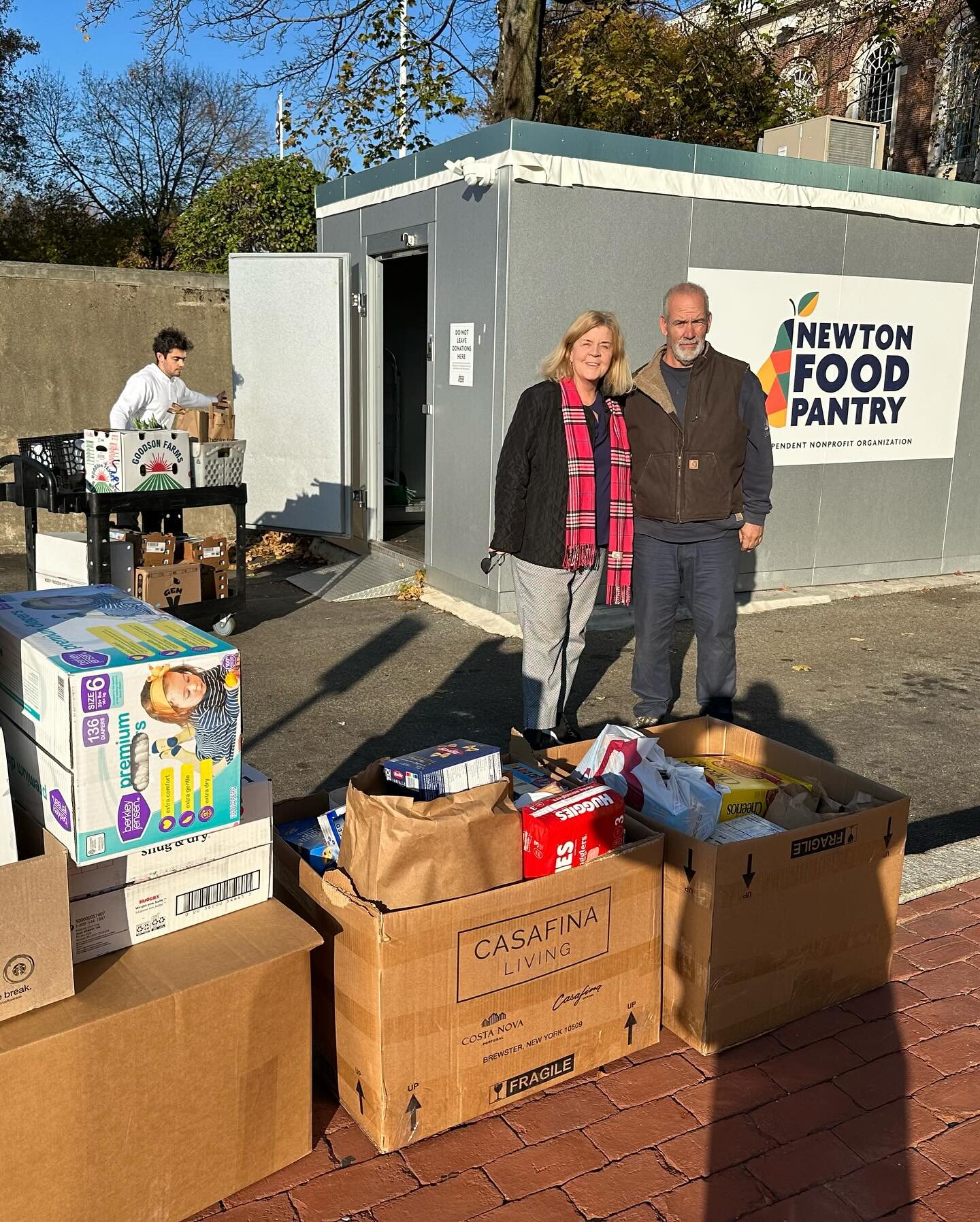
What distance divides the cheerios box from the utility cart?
4500mm

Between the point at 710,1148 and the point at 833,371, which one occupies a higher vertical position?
the point at 833,371

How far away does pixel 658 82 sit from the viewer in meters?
19.0

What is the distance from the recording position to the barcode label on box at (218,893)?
7.55 ft

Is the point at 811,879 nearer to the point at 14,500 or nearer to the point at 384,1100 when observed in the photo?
the point at 384,1100

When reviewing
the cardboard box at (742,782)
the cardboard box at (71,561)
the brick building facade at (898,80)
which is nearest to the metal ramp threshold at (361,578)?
the cardboard box at (71,561)

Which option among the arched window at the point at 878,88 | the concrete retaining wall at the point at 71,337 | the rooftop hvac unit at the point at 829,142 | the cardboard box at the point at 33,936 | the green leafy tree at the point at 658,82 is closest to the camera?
the cardboard box at the point at 33,936

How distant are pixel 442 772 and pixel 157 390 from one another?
18.9ft

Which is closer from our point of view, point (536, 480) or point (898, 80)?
point (536, 480)

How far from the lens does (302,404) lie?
9320 millimetres

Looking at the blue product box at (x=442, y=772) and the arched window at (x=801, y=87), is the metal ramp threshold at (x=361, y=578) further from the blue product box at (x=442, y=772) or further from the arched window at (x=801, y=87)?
the arched window at (x=801, y=87)

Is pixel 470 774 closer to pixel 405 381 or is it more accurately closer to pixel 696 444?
pixel 696 444

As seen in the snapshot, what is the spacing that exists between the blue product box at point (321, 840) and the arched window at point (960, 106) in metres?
24.0

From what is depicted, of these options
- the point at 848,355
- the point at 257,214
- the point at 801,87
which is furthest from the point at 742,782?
the point at 801,87

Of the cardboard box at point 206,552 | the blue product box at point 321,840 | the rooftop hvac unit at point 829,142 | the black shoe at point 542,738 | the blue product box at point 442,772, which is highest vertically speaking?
the rooftop hvac unit at point 829,142
